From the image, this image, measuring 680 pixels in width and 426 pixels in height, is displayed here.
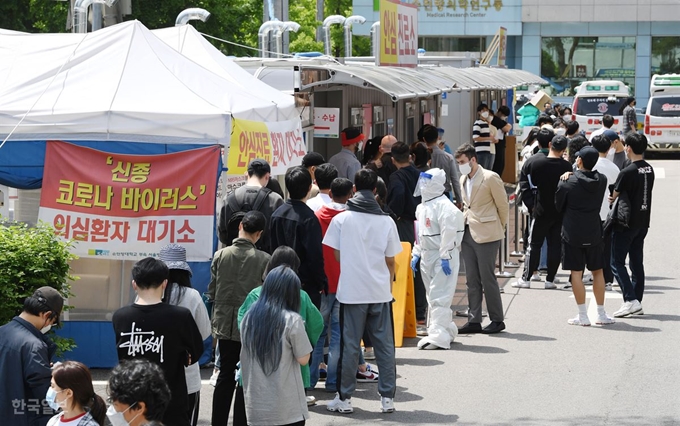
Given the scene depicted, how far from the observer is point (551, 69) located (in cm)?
5353

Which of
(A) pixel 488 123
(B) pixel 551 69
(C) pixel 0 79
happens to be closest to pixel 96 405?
(C) pixel 0 79

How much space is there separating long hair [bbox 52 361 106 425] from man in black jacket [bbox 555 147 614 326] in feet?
23.8

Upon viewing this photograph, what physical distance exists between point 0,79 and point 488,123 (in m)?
13.9

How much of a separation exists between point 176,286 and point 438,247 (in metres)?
4.08

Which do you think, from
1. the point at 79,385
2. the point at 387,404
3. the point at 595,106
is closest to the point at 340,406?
the point at 387,404

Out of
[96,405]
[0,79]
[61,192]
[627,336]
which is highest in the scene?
[0,79]

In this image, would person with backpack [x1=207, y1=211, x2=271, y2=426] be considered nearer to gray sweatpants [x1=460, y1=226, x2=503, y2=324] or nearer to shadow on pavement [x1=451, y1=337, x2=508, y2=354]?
shadow on pavement [x1=451, y1=337, x2=508, y2=354]

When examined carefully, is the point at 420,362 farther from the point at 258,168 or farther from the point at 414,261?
the point at 258,168

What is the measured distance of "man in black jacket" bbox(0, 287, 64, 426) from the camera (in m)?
5.87

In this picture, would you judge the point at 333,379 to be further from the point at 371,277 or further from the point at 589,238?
the point at 589,238

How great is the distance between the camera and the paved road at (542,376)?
831cm

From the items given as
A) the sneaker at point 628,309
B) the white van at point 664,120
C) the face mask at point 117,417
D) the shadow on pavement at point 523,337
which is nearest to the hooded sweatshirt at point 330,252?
the shadow on pavement at point 523,337

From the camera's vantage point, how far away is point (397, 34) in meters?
18.1

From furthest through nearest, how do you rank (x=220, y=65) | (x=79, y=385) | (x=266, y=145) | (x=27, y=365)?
(x=220, y=65) → (x=266, y=145) → (x=27, y=365) → (x=79, y=385)
